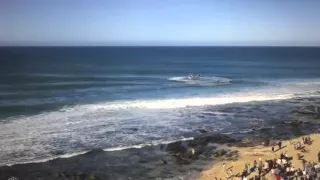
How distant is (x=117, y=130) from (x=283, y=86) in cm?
2466

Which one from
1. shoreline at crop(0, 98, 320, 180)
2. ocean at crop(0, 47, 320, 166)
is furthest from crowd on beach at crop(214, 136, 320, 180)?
ocean at crop(0, 47, 320, 166)

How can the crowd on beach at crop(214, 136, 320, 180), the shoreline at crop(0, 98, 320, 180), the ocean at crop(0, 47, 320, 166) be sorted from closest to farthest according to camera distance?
the crowd on beach at crop(214, 136, 320, 180) < the shoreline at crop(0, 98, 320, 180) < the ocean at crop(0, 47, 320, 166)

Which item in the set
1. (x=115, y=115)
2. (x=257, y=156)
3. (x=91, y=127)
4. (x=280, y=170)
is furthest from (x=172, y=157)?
(x=115, y=115)

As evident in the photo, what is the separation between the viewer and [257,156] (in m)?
15.5

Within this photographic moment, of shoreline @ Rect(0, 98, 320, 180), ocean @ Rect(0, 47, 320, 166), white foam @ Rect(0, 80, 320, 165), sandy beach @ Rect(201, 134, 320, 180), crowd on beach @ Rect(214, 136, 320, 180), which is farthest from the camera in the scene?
ocean @ Rect(0, 47, 320, 166)

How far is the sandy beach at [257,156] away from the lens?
13.6m

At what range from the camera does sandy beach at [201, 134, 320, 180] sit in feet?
44.8

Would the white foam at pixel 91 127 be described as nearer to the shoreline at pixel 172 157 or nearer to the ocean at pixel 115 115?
the ocean at pixel 115 115

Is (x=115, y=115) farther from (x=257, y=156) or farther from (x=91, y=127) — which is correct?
(x=257, y=156)

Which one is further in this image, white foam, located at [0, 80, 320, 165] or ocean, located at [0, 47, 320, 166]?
ocean, located at [0, 47, 320, 166]

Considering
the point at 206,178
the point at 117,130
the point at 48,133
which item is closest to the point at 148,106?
the point at 117,130

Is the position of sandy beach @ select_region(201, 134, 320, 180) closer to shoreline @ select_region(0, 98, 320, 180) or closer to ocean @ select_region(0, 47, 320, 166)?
shoreline @ select_region(0, 98, 320, 180)

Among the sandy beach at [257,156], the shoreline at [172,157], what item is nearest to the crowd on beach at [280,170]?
the sandy beach at [257,156]

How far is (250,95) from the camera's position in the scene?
106 ft
